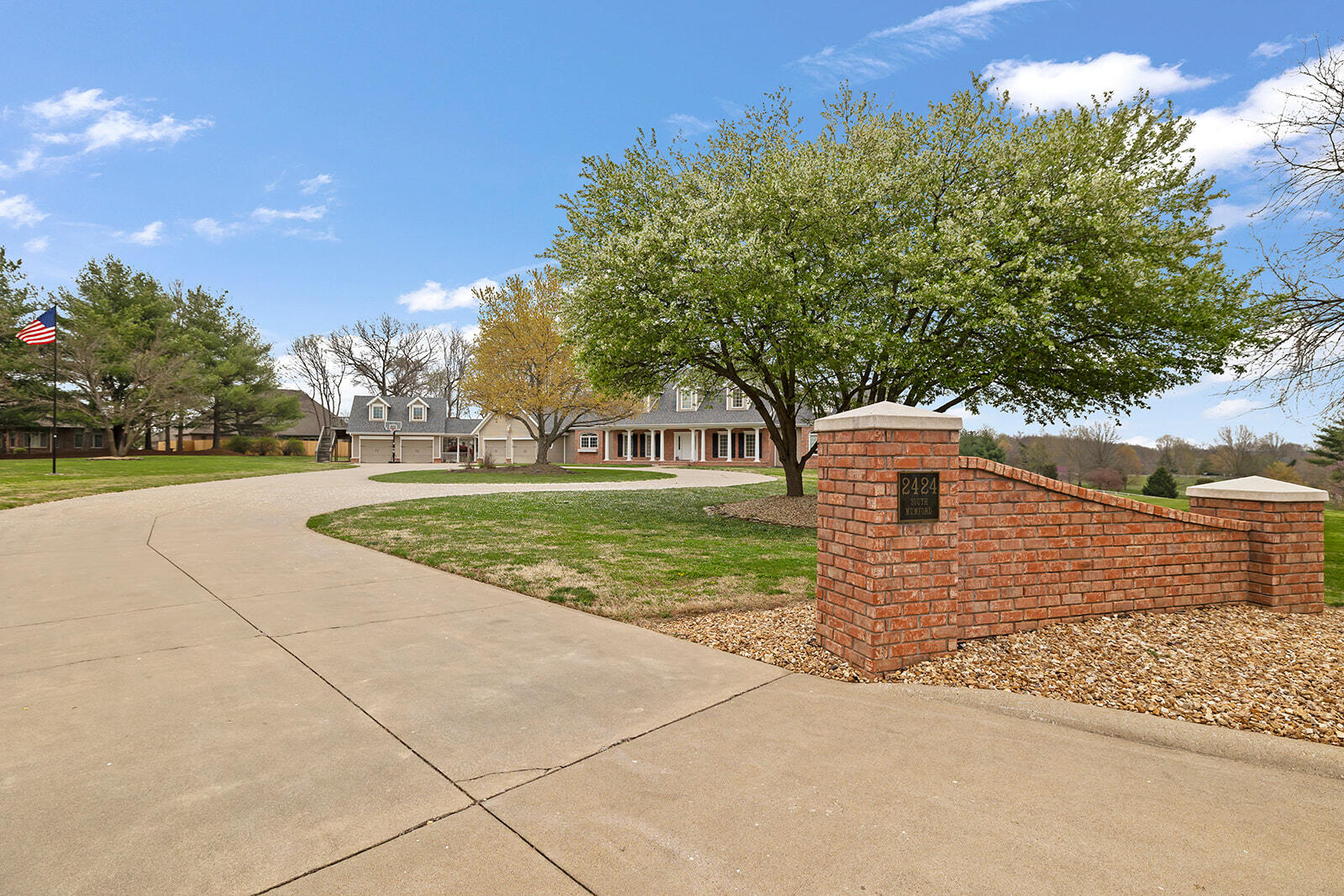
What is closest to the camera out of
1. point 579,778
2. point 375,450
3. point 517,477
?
point 579,778

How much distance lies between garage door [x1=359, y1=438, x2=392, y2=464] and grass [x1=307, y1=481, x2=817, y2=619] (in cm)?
3572

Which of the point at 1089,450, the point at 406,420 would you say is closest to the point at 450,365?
the point at 406,420

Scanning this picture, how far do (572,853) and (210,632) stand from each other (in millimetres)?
4067

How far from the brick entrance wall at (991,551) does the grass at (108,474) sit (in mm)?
18095

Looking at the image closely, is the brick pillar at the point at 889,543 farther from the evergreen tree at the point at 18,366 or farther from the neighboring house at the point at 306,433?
the neighboring house at the point at 306,433

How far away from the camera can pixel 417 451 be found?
48.9 meters

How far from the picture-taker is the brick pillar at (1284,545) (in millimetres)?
5367

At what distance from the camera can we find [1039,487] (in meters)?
4.67

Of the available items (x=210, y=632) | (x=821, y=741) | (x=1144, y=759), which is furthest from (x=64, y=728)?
(x=1144, y=759)

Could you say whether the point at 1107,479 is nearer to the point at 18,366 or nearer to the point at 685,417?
the point at 685,417

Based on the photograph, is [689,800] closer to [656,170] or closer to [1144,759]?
[1144,759]

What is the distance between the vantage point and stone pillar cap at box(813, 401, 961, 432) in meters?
4.17

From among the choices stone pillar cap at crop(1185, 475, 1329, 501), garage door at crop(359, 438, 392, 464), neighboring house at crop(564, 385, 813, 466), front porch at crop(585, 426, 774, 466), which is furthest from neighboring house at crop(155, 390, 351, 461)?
stone pillar cap at crop(1185, 475, 1329, 501)

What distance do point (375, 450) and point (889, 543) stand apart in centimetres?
4978
